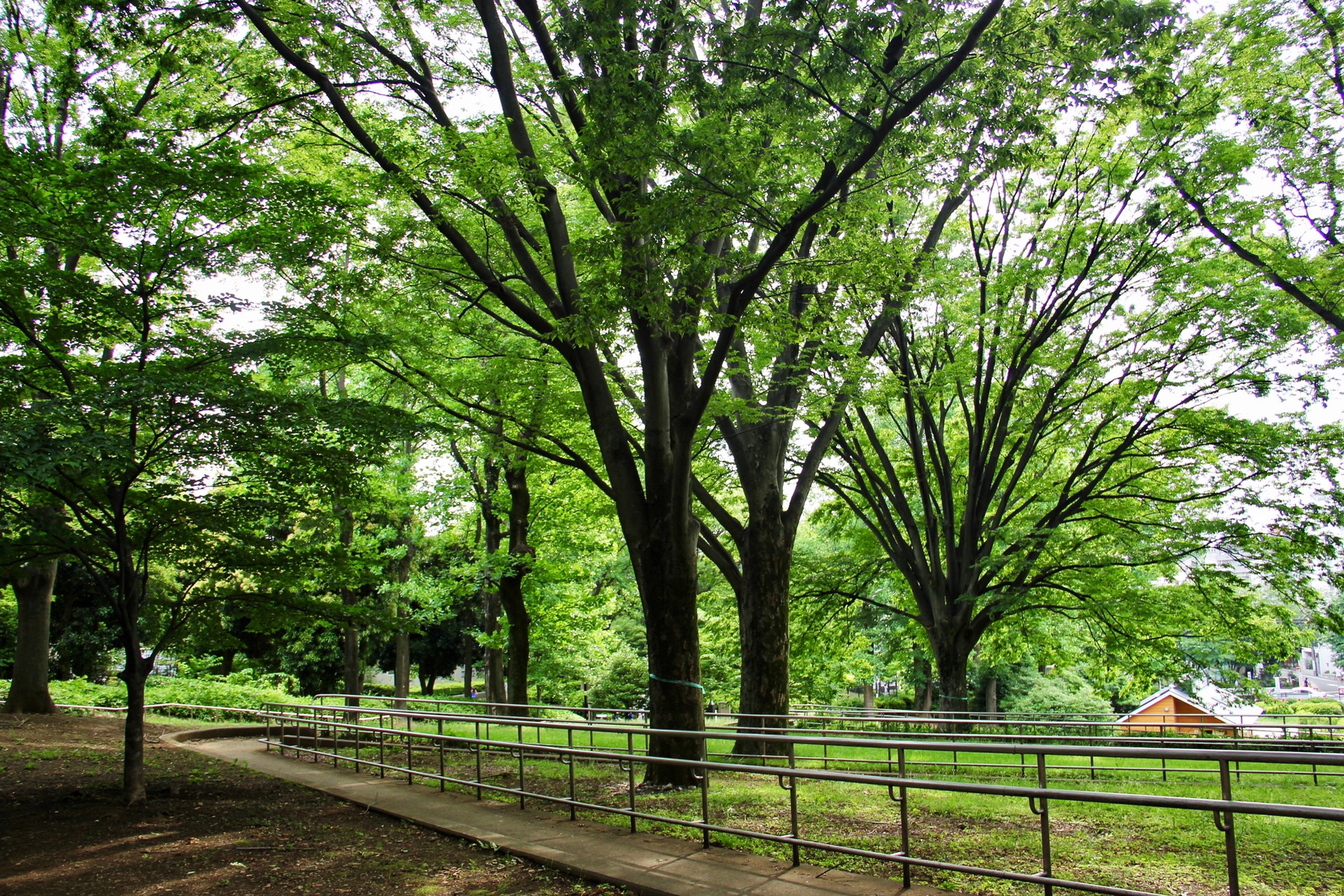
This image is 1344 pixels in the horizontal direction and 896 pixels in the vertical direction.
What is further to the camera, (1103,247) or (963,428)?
(963,428)

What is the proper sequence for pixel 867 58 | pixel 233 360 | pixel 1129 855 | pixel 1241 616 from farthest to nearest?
pixel 1241 616, pixel 233 360, pixel 867 58, pixel 1129 855

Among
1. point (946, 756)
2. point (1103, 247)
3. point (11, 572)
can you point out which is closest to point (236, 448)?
point (11, 572)

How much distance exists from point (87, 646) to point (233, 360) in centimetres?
2601

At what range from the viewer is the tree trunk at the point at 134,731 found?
8.84 m

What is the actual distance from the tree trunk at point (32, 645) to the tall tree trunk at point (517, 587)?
8.50m

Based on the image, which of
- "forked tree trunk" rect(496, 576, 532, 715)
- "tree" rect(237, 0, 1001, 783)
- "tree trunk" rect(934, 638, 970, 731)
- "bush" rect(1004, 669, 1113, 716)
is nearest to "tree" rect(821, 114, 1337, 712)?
"tree trunk" rect(934, 638, 970, 731)

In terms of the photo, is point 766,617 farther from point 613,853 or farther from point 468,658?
point 468,658

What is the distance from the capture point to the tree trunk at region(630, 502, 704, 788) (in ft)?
28.9

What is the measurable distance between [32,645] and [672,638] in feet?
47.7

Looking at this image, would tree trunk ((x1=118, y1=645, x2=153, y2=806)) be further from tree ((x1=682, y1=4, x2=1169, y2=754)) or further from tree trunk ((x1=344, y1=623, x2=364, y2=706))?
tree trunk ((x1=344, y1=623, x2=364, y2=706))

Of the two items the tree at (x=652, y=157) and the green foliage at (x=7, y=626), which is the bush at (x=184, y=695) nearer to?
the green foliage at (x=7, y=626)

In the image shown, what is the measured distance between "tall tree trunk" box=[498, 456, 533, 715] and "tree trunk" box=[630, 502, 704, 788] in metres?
9.28

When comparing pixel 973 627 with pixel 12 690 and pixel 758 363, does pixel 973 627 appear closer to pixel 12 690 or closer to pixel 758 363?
pixel 758 363

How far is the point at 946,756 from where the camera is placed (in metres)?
13.7
